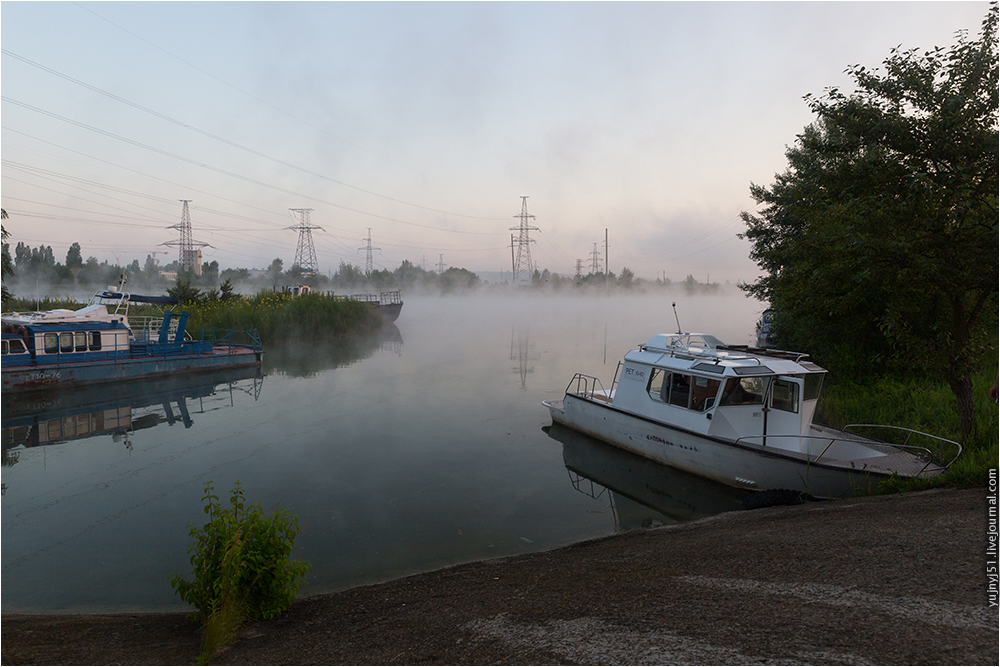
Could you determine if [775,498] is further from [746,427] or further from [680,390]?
[680,390]

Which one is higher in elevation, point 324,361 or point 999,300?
point 999,300

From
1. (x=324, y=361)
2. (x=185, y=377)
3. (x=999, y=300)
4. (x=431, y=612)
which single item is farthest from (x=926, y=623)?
(x=324, y=361)

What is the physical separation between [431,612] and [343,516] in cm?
516

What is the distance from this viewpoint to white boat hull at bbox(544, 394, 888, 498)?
34.1 feet

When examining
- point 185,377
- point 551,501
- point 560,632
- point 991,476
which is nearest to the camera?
point 560,632

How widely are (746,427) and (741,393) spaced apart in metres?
0.72

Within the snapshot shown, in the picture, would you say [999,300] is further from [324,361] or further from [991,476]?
[324,361]

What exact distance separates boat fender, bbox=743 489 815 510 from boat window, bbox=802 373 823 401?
2.07 metres

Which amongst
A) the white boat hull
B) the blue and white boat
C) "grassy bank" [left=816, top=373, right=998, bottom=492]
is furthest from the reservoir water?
"grassy bank" [left=816, top=373, right=998, bottom=492]

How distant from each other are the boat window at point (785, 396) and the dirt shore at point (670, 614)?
153 inches

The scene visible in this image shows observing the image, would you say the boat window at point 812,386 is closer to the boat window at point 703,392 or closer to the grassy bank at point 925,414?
the boat window at point 703,392

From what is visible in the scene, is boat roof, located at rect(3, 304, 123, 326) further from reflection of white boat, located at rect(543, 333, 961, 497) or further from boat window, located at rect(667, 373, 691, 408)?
boat window, located at rect(667, 373, 691, 408)

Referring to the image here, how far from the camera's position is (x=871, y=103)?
385 inches
